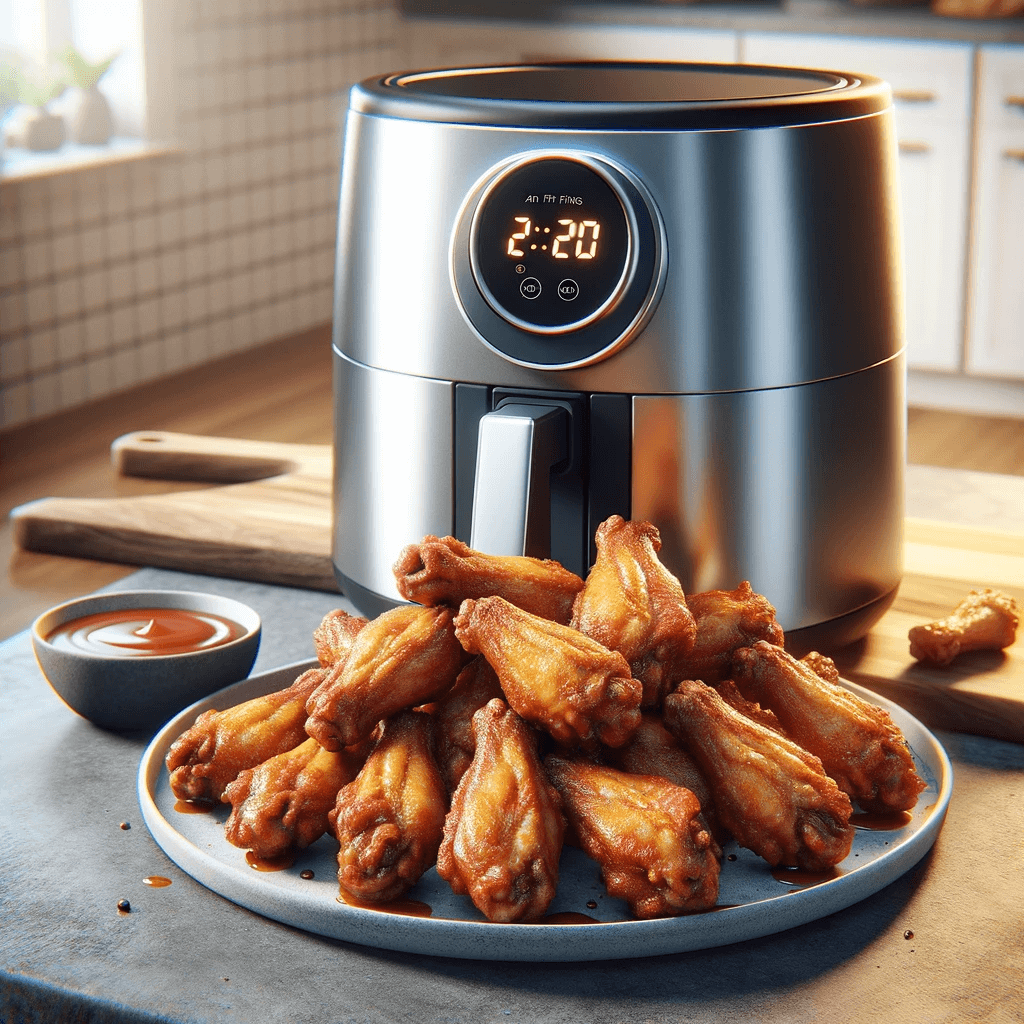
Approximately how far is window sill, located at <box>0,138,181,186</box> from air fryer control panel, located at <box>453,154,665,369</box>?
1659 millimetres

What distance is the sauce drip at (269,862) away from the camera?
654 mm

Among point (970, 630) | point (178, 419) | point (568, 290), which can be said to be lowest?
point (178, 419)

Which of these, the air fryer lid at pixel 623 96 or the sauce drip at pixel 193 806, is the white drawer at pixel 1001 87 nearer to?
the air fryer lid at pixel 623 96

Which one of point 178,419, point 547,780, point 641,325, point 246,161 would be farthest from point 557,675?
point 246,161

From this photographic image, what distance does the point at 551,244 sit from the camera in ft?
2.70

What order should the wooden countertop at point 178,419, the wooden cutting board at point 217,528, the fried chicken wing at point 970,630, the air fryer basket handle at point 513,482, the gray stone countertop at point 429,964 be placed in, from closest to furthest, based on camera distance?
the gray stone countertop at point 429,964 < the air fryer basket handle at point 513,482 < the fried chicken wing at point 970,630 < the wooden cutting board at point 217,528 < the wooden countertop at point 178,419

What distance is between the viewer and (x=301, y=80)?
304 centimetres

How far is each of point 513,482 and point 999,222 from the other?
203 cm

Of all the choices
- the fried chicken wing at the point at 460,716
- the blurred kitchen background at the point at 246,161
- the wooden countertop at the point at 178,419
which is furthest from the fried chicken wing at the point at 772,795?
the blurred kitchen background at the point at 246,161

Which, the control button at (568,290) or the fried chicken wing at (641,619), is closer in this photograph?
the fried chicken wing at (641,619)

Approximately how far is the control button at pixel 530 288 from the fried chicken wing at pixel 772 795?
29 cm

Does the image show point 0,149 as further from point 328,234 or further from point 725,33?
point 725,33

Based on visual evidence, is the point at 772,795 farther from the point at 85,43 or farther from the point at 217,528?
the point at 85,43

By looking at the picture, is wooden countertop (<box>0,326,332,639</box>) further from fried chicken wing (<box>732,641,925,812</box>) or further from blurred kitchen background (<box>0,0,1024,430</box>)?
fried chicken wing (<box>732,641,925,812</box>)
